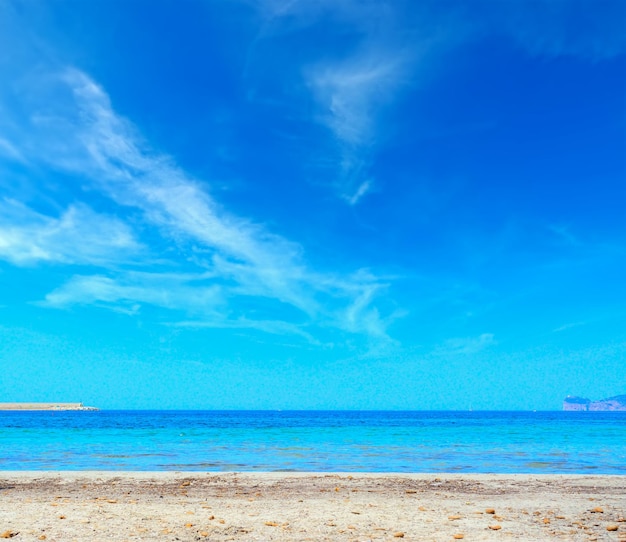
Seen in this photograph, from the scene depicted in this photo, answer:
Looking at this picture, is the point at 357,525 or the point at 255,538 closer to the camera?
the point at 255,538

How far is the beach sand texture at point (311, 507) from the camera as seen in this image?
29.6 feet

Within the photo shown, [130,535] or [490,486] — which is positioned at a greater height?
[490,486]

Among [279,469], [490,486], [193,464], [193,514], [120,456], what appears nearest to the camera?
[193,514]

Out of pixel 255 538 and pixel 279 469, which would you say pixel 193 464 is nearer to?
pixel 279 469

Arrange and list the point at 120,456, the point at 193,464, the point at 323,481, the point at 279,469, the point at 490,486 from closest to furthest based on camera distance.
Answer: the point at 490,486, the point at 323,481, the point at 279,469, the point at 193,464, the point at 120,456

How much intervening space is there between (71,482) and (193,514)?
7.47m

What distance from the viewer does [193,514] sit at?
35.2 feet

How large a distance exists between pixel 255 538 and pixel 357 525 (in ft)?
6.53

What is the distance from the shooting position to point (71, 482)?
1628 centimetres

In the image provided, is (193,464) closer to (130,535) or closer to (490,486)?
(490,486)

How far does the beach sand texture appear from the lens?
9.02 meters

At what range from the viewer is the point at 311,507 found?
1172 centimetres

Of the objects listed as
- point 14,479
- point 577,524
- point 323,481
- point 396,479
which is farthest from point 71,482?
point 577,524

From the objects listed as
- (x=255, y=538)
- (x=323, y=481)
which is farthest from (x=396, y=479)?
(x=255, y=538)
